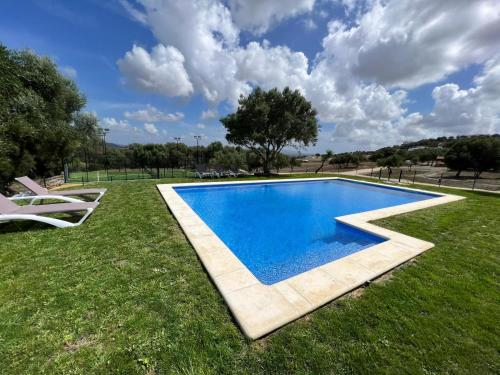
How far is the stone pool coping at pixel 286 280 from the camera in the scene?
2516 millimetres

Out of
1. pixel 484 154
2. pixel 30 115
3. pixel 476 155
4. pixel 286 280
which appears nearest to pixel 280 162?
pixel 476 155

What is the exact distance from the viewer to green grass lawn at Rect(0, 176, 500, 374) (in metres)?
1.95

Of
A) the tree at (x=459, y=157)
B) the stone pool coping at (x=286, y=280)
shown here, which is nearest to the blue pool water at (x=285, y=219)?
the stone pool coping at (x=286, y=280)

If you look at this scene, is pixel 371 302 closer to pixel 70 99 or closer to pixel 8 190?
pixel 8 190

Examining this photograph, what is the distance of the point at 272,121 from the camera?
53.9ft

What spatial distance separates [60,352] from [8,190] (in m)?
11.5

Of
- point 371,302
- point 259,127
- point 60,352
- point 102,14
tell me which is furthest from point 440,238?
point 102,14

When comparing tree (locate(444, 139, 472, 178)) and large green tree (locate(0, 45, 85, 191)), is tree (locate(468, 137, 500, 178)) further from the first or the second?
large green tree (locate(0, 45, 85, 191))

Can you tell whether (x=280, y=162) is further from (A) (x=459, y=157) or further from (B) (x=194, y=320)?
(B) (x=194, y=320)

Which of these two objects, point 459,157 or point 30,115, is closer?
point 30,115

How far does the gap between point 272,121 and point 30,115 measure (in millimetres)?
14021

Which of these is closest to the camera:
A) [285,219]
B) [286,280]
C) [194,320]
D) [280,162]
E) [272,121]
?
[194,320]

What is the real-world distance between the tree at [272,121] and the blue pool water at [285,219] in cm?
511

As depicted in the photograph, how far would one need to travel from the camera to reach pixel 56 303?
2580 mm
